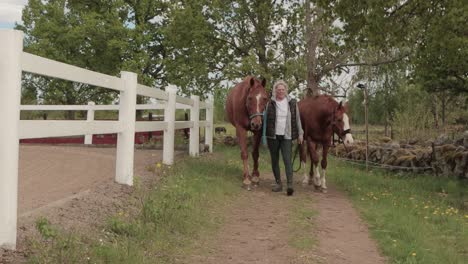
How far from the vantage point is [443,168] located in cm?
1272

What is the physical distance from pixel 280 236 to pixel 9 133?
9.83 ft

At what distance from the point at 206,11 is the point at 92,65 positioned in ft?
36.2

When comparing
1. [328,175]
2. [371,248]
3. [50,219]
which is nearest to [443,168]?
[328,175]

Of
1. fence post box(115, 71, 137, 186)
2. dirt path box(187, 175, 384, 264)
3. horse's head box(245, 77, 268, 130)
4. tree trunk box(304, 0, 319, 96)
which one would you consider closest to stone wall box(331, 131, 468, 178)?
tree trunk box(304, 0, 319, 96)

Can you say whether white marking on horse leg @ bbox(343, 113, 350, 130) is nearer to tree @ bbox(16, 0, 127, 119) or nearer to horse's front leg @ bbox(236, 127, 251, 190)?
horse's front leg @ bbox(236, 127, 251, 190)

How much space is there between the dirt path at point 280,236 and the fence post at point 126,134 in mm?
1468

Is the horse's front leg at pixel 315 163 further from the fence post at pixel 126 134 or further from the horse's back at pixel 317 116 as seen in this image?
the fence post at pixel 126 134

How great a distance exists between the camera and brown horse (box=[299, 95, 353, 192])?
29.9 feet

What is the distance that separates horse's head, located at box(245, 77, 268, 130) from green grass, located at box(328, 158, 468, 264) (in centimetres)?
213

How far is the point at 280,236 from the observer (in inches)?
206

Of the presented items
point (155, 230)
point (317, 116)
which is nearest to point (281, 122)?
point (317, 116)

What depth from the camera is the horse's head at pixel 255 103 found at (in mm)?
8180

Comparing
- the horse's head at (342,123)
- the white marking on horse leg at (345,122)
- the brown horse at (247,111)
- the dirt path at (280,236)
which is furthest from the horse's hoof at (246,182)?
the white marking on horse leg at (345,122)

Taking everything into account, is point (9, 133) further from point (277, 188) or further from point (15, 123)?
point (277, 188)
